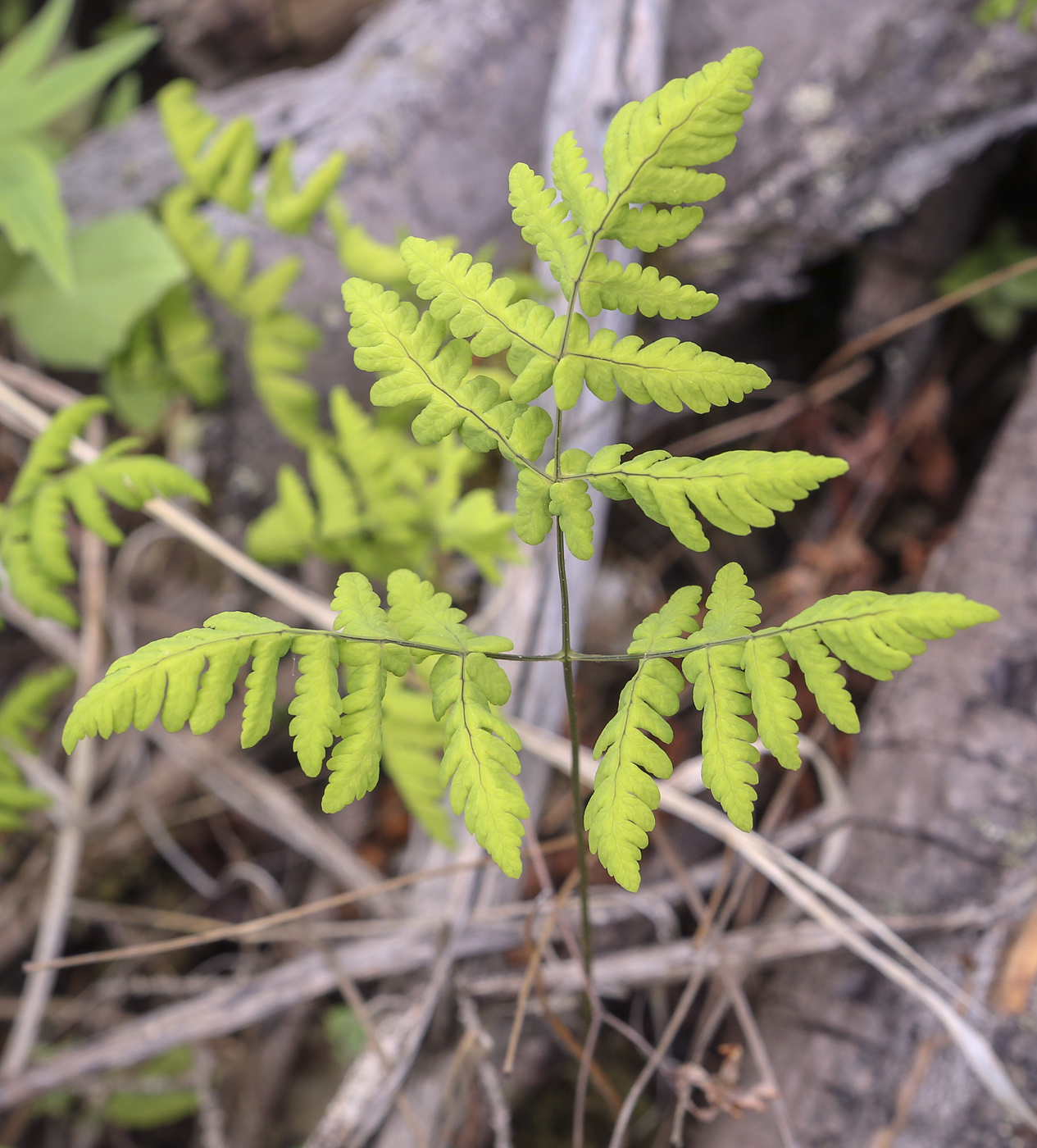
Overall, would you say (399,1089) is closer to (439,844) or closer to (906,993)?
(439,844)

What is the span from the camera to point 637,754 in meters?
0.97

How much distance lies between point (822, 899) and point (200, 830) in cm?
179

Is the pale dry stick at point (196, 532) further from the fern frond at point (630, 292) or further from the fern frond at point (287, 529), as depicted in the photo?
the fern frond at point (630, 292)

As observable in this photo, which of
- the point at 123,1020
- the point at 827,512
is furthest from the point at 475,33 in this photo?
the point at 123,1020

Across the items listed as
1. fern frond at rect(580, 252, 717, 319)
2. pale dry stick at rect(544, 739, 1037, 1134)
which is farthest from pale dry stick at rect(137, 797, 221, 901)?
fern frond at rect(580, 252, 717, 319)

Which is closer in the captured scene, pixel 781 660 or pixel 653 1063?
pixel 781 660

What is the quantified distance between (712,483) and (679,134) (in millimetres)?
366

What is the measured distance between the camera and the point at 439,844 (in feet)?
6.07

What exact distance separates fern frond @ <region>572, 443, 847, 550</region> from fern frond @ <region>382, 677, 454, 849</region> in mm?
897

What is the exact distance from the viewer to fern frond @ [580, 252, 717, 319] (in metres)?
0.90

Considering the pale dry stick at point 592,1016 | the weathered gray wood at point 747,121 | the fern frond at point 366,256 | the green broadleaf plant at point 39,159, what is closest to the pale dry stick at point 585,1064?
the pale dry stick at point 592,1016

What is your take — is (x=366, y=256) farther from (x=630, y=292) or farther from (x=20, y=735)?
(x=20, y=735)

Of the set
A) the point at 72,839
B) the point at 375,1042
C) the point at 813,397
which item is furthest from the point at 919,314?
the point at 72,839

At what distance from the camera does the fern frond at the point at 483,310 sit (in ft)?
3.06
